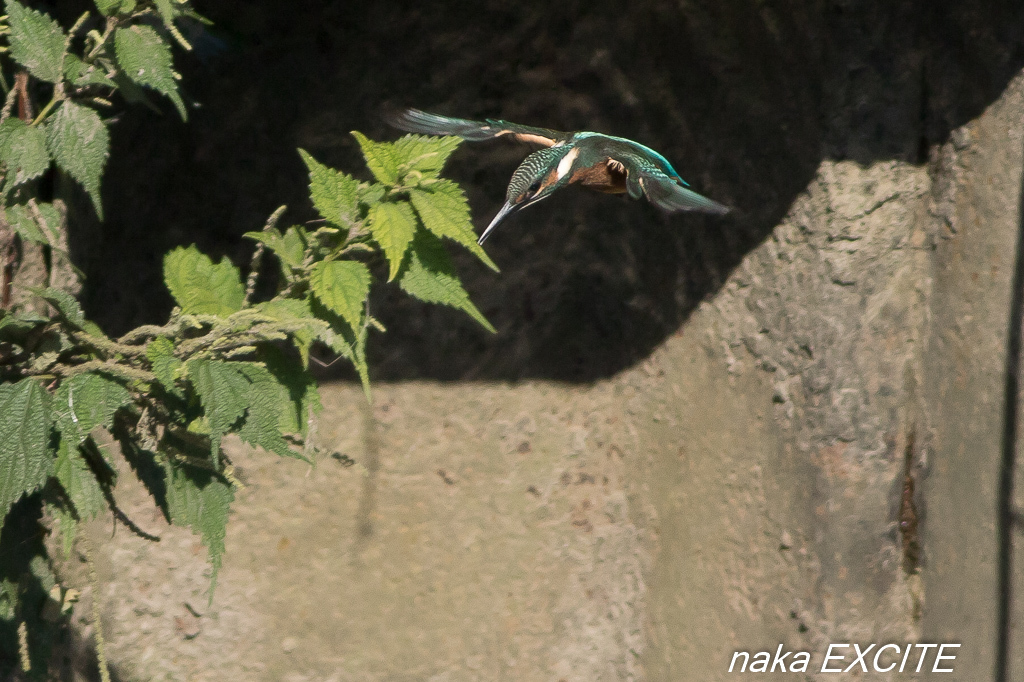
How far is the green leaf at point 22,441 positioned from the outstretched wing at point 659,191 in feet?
2.08

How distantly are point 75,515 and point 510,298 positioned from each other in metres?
1.08

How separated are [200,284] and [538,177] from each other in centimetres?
39

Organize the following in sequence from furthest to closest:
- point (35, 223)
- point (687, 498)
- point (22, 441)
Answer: point (687, 498), point (35, 223), point (22, 441)

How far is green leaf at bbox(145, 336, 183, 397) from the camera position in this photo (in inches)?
35.4

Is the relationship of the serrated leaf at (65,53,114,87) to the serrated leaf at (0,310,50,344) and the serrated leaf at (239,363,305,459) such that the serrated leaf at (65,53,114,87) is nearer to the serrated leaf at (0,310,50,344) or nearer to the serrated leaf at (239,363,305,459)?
the serrated leaf at (0,310,50,344)

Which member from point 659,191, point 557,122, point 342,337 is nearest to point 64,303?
point 342,337

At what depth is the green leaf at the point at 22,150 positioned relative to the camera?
3.19 feet

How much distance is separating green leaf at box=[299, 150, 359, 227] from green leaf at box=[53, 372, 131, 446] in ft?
0.93

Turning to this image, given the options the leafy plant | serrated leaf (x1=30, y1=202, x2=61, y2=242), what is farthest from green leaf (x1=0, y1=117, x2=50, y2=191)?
serrated leaf (x1=30, y1=202, x2=61, y2=242)

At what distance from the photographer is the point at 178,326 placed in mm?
935

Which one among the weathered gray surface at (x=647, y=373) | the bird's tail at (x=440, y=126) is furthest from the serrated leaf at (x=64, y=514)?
the weathered gray surface at (x=647, y=373)

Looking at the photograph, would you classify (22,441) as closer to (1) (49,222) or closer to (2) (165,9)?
(1) (49,222)

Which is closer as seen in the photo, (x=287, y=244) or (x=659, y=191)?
(x=659, y=191)

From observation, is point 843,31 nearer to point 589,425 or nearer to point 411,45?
point 411,45
